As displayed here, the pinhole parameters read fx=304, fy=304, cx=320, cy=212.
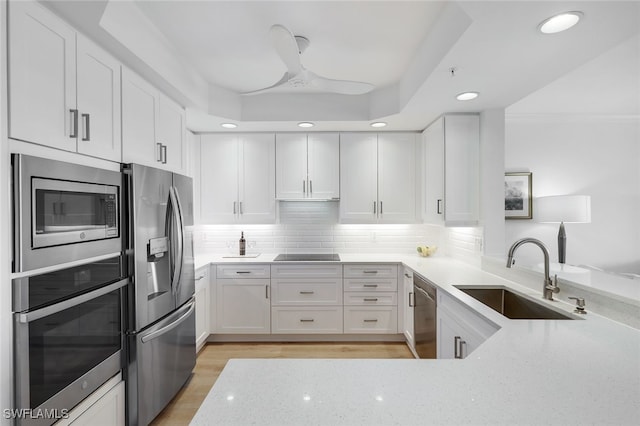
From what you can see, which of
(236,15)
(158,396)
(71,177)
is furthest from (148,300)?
(236,15)

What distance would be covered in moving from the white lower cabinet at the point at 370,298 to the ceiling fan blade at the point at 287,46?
213 cm

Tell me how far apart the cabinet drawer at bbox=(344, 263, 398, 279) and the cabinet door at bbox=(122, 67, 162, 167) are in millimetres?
2082

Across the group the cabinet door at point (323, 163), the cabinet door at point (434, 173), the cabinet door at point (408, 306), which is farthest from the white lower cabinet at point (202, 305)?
the cabinet door at point (434, 173)

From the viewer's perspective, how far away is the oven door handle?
3.92 feet

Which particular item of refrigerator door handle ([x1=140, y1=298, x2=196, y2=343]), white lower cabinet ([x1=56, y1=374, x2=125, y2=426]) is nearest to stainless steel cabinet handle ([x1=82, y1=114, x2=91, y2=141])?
refrigerator door handle ([x1=140, y1=298, x2=196, y2=343])

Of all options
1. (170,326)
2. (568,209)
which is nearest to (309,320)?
(170,326)

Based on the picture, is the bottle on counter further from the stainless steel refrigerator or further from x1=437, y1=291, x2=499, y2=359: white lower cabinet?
x1=437, y1=291, x2=499, y2=359: white lower cabinet

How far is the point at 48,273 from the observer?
50.8 inches

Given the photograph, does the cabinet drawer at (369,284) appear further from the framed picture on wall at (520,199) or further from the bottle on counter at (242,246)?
the framed picture on wall at (520,199)

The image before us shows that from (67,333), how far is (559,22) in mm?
2700

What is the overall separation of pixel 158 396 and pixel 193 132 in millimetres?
2616

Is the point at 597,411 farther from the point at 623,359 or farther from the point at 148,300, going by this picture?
the point at 148,300

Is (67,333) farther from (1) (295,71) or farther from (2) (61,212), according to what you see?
(1) (295,71)

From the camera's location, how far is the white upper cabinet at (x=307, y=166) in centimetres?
351
